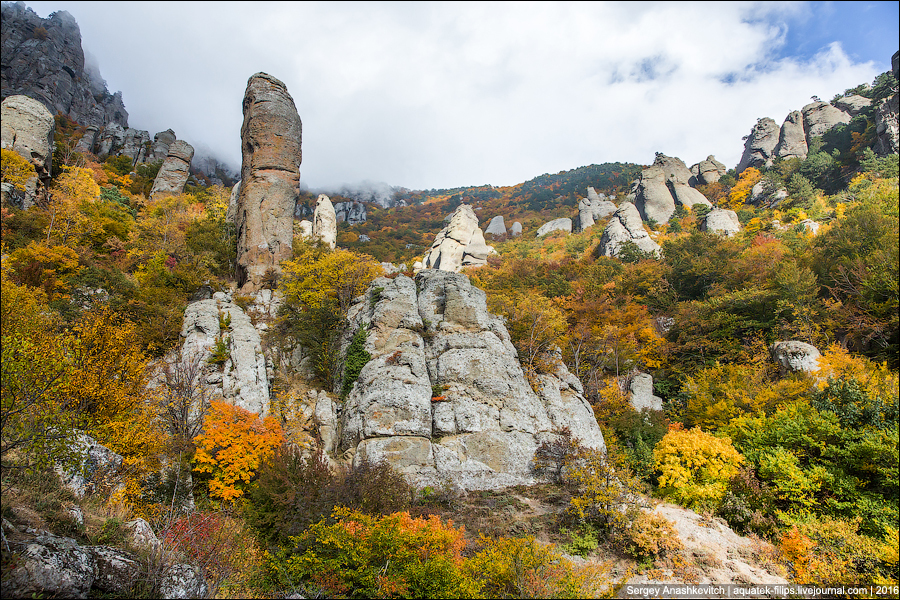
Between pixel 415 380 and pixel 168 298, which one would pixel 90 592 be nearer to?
pixel 415 380

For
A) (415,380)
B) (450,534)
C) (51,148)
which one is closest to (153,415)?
(415,380)

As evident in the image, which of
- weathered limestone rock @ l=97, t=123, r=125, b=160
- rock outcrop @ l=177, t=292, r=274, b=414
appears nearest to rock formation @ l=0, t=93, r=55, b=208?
rock outcrop @ l=177, t=292, r=274, b=414

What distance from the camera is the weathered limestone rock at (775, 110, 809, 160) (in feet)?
166

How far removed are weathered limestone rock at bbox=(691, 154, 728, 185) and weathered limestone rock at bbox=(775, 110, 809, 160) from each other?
7770 millimetres

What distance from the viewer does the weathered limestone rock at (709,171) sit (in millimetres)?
59094

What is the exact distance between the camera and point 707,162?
61.1 metres

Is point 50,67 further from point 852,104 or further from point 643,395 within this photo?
point 852,104

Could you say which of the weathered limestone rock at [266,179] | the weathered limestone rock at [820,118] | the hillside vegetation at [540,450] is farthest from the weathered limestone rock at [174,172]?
the weathered limestone rock at [820,118]

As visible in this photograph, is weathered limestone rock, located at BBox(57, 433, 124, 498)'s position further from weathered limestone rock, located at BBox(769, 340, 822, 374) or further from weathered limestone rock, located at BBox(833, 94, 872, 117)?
weathered limestone rock, located at BBox(833, 94, 872, 117)

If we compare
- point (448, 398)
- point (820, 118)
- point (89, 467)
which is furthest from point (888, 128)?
point (89, 467)

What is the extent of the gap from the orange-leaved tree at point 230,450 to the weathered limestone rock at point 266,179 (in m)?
13.9

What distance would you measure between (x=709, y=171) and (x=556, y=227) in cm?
2546

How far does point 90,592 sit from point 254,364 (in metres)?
11.6

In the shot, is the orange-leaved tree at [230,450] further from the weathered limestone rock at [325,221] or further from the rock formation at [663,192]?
the rock formation at [663,192]
